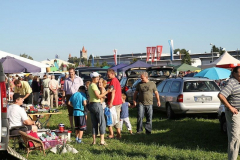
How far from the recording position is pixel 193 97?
47.4 ft

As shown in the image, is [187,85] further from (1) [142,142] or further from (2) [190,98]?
(1) [142,142]

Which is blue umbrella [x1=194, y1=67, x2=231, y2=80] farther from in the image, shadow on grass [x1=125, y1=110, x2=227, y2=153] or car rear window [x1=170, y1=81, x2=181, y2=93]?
shadow on grass [x1=125, y1=110, x2=227, y2=153]

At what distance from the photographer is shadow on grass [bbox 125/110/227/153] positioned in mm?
9969

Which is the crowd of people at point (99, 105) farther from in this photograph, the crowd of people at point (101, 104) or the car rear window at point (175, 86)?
the car rear window at point (175, 86)

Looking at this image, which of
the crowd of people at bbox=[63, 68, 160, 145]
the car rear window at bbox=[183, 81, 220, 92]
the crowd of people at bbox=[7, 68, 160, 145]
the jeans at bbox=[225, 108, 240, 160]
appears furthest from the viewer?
the car rear window at bbox=[183, 81, 220, 92]

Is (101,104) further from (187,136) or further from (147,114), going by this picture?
(187,136)

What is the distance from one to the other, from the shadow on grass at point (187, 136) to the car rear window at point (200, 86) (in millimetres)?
1057

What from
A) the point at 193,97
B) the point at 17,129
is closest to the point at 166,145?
the point at 17,129

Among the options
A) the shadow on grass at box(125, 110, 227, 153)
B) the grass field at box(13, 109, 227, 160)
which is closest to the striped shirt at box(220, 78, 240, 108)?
the grass field at box(13, 109, 227, 160)

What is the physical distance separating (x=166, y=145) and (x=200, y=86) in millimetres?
5260

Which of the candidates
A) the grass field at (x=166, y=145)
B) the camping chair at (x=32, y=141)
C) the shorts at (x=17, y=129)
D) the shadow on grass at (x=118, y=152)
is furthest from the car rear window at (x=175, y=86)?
the camping chair at (x=32, y=141)

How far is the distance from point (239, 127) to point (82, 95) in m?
4.77

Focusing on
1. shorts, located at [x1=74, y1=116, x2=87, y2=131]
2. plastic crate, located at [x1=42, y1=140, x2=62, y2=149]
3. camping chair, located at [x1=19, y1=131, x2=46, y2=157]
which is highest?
shorts, located at [x1=74, y1=116, x2=87, y2=131]

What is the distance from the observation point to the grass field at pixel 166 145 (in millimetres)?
8719
